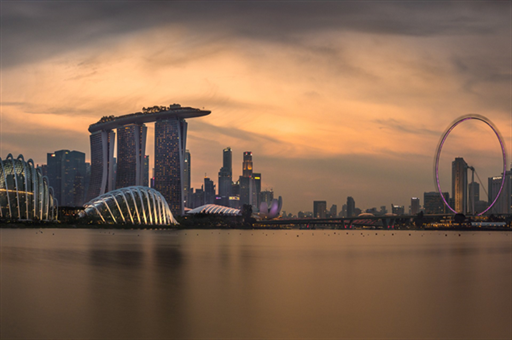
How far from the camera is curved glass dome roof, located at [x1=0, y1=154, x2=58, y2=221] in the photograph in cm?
13650

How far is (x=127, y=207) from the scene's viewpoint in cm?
15888

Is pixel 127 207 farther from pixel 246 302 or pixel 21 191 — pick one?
pixel 246 302

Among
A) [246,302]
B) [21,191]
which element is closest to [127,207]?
[21,191]

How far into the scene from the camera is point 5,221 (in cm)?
13400

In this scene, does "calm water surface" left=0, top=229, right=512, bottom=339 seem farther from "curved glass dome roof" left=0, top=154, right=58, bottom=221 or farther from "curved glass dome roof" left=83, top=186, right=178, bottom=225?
"curved glass dome roof" left=83, top=186, right=178, bottom=225

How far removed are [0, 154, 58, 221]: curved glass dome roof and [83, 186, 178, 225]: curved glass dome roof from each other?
662 inches

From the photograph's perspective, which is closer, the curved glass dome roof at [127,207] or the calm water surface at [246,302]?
the calm water surface at [246,302]

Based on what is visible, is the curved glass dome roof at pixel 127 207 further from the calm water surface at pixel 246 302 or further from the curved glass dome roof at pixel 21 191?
the calm water surface at pixel 246 302

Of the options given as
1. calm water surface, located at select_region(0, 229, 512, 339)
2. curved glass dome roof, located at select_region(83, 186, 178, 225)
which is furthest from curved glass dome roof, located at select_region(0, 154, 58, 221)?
calm water surface, located at select_region(0, 229, 512, 339)

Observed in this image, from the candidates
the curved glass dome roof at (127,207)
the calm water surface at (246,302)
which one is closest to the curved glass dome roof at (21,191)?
the curved glass dome roof at (127,207)

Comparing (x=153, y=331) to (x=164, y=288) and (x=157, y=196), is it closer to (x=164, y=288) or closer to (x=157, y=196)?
(x=164, y=288)

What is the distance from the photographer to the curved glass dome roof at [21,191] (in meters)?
136

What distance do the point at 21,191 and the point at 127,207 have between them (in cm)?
3075

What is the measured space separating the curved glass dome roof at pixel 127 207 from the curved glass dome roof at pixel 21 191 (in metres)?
16.8
